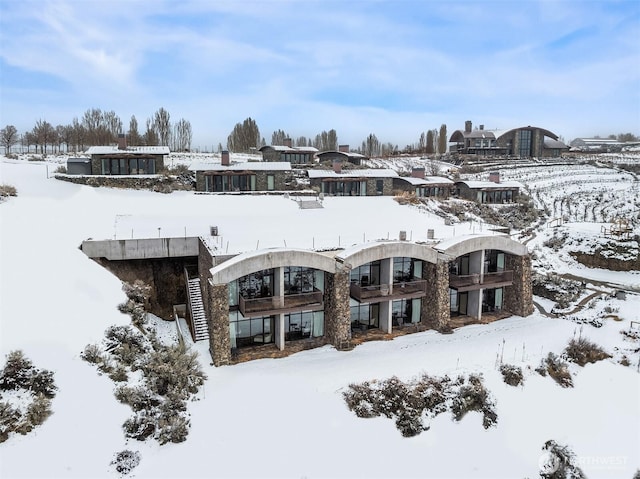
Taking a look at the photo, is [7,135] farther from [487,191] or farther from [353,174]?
[487,191]

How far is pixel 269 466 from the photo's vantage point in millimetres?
14516

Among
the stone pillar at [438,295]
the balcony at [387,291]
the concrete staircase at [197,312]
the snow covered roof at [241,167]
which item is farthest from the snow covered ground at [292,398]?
the snow covered roof at [241,167]

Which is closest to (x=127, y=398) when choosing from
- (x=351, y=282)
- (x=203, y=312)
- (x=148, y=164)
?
(x=203, y=312)

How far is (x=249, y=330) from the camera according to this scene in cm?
2173

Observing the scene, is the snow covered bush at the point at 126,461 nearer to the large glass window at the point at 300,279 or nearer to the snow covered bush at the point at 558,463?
the large glass window at the point at 300,279

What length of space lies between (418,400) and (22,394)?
13838 millimetres

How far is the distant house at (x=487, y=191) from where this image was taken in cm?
5284

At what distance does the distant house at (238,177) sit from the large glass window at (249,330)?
23.3 m

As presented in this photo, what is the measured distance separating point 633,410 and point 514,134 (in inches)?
2923

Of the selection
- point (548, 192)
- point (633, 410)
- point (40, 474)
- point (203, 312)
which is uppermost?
point (548, 192)

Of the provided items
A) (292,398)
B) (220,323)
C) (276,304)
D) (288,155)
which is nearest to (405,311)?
(276,304)

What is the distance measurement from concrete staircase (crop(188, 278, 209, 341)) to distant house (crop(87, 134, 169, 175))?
22124mm

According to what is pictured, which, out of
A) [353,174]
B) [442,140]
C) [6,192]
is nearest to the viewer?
[6,192]

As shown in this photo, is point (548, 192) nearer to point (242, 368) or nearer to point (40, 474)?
point (242, 368)
